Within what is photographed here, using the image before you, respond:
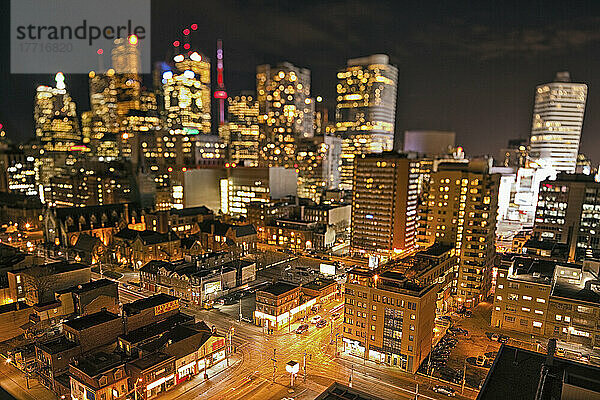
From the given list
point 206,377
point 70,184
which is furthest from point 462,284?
point 70,184

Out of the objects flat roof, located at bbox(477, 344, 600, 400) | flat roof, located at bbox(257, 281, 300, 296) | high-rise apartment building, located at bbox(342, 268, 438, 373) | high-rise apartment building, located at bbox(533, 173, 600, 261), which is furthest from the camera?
high-rise apartment building, located at bbox(533, 173, 600, 261)

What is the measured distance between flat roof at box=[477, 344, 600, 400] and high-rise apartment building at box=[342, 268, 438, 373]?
10.7m

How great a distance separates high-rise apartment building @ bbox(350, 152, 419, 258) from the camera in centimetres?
9356

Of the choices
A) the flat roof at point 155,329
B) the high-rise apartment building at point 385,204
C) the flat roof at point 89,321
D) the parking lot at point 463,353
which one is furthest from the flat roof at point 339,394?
the high-rise apartment building at point 385,204

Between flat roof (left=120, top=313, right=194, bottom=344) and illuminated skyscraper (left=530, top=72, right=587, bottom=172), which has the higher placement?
illuminated skyscraper (left=530, top=72, right=587, bottom=172)

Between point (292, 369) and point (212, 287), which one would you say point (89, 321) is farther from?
point (292, 369)

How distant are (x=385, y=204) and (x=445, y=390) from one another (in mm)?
58063

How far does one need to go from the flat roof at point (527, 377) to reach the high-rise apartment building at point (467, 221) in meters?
Result: 32.1

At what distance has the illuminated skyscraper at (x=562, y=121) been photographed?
177m

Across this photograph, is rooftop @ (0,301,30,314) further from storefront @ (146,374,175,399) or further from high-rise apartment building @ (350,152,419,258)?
high-rise apartment building @ (350,152,419,258)

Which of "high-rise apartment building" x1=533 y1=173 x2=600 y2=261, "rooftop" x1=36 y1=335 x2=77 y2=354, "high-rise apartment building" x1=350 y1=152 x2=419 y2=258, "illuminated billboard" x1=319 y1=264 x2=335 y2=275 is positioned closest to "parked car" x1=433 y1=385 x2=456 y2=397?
"illuminated billboard" x1=319 y1=264 x2=335 y2=275

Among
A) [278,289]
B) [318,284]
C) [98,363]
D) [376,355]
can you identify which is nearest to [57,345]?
[98,363]

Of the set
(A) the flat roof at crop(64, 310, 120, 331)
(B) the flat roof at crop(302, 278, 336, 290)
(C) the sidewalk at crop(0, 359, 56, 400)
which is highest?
(A) the flat roof at crop(64, 310, 120, 331)

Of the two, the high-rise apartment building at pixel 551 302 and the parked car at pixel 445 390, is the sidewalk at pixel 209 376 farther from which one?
the high-rise apartment building at pixel 551 302
